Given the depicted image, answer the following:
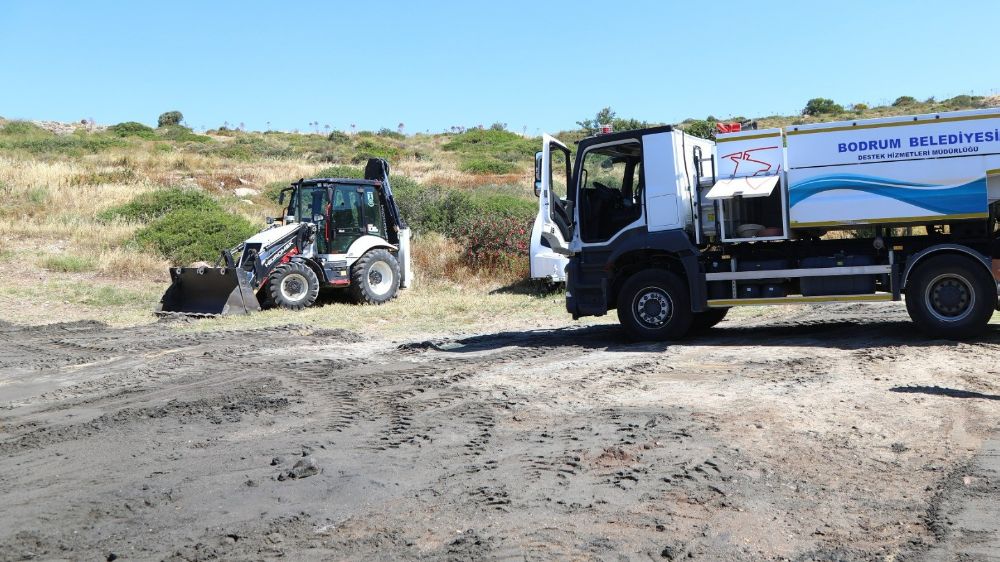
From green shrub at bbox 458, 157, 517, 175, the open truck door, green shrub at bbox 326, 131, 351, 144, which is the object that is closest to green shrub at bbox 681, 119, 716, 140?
the open truck door

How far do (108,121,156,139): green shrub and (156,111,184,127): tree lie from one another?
8161 mm

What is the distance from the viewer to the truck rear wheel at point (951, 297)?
417 inches

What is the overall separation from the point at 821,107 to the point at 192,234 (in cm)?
3983

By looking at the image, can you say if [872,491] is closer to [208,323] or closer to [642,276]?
[642,276]

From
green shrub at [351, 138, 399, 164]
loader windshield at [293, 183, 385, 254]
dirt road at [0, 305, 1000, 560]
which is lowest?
dirt road at [0, 305, 1000, 560]

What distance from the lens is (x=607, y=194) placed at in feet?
41.7

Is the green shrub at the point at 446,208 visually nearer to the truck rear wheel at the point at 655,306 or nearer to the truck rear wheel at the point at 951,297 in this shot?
the truck rear wheel at the point at 655,306

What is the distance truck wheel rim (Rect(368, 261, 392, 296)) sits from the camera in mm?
18672

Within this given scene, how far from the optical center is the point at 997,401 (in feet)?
25.3

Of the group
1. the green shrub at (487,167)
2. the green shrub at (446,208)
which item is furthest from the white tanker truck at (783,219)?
the green shrub at (487,167)

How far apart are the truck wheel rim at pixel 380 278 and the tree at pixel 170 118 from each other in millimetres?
50998

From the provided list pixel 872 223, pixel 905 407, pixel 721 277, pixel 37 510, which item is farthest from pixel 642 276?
pixel 37 510

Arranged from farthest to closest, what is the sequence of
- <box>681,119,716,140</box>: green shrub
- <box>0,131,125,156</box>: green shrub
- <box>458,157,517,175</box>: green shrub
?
<box>458,157,517,175</box>: green shrub, <box>0,131,125,156</box>: green shrub, <box>681,119,716,140</box>: green shrub

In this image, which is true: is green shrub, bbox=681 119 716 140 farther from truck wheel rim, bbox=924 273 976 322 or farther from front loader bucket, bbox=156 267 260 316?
front loader bucket, bbox=156 267 260 316
